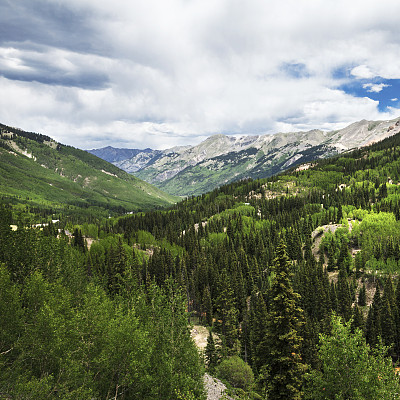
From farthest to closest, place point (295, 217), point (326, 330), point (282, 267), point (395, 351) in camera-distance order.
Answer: point (295, 217) → point (395, 351) → point (326, 330) → point (282, 267)

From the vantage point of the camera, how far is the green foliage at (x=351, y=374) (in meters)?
23.6

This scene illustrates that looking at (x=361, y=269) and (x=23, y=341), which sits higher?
(x=23, y=341)

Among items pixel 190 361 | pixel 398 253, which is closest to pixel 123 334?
pixel 190 361

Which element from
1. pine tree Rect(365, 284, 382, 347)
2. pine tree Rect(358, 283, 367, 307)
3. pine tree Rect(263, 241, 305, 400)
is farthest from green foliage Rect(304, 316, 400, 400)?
pine tree Rect(358, 283, 367, 307)

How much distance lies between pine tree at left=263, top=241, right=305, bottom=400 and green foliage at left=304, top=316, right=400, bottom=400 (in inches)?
235

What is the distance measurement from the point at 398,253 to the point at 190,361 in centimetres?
11896

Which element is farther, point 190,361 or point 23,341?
point 190,361

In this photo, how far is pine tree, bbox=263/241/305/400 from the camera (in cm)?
3331

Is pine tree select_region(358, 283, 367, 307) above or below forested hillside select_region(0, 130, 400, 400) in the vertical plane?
below

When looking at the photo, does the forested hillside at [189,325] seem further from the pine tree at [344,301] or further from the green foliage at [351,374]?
the pine tree at [344,301]

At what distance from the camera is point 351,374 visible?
24.9 metres

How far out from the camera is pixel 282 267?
36.7 m

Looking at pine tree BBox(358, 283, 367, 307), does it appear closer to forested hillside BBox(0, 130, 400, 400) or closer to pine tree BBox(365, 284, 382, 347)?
forested hillside BBox(0, 130, 400, 400)

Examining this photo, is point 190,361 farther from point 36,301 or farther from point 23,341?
point 36,301
